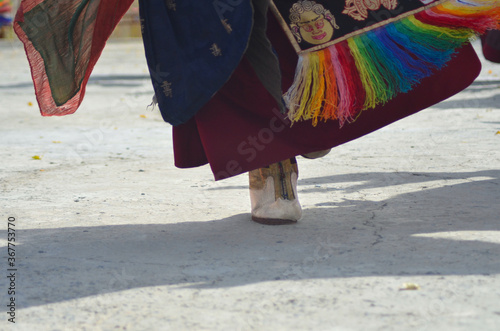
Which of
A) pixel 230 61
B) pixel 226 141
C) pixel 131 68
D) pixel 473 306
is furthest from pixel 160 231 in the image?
pixel 131 68

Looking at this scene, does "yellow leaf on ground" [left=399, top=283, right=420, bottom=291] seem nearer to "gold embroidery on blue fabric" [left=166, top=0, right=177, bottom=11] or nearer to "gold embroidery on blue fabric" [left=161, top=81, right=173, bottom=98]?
"gold embroidery on blue fabric" [left=161, top=81, right=173, bottom=98]

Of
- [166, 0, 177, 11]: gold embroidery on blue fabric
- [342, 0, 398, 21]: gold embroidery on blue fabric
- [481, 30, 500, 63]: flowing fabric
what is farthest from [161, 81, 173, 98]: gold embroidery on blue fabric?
[481, 30, 500, 63]: flowing fabric

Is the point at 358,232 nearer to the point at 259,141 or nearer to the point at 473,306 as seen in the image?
the point at 259,141

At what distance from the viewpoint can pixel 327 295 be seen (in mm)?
2168

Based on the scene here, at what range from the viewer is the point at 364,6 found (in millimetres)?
2951

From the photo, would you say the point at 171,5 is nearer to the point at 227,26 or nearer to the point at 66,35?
the point at 227,26

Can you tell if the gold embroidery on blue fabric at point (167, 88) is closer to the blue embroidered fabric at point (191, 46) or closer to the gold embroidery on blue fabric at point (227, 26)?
the blue embroidered fabric at point (191, 46)

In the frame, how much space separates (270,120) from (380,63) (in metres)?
0.48

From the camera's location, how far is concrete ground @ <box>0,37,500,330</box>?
205 centimetres

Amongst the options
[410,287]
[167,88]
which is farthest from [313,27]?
[410,287]

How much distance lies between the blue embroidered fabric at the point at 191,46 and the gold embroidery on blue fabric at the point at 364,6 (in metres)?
0.45

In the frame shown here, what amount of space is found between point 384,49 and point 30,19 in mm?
1380

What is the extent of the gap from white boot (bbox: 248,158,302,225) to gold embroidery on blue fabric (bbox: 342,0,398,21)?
640 mm

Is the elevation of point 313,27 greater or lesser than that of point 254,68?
greater
